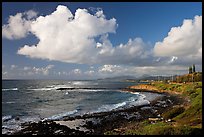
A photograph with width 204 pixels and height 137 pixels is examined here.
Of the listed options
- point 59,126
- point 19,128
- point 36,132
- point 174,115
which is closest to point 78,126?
point 59,126

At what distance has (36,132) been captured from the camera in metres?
18.0

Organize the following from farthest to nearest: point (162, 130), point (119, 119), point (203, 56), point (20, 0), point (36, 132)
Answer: point (119, 119)
point (36, 132)
point (162, 130)
point (20, 0)
point (203, 56)

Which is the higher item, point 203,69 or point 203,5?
point 203,5

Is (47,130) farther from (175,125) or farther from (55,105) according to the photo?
(55,105)

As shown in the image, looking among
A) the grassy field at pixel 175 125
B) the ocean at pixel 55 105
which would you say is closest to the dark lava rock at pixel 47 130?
the ocean at pixel 55 105

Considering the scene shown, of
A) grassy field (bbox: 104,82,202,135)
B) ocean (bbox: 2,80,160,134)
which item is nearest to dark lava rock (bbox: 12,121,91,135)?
ocean (bbox: 2,80,160,134)

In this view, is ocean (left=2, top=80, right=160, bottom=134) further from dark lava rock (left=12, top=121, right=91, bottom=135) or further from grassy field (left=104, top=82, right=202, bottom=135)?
grassy field (left=104, top=82, right=202, bottom=135)

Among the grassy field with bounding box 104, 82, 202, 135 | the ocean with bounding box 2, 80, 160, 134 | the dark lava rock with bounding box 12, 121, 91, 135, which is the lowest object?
the ocean with bounding box 2, 80, 160, 134

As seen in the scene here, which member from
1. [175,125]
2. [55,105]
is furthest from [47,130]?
[55,105]

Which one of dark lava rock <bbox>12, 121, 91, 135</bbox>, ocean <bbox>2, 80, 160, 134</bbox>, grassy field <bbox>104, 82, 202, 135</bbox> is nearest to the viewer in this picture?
grassy field <bbox>104, 82, 202, 135</bbox>

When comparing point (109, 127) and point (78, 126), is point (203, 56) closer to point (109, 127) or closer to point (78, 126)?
point (109, 127)

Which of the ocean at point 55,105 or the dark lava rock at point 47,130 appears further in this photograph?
the ocean at point 55,105

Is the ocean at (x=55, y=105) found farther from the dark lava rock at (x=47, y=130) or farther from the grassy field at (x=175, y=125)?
the grassy field at (x=175, y=125)

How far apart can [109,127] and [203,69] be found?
53.4 ft
